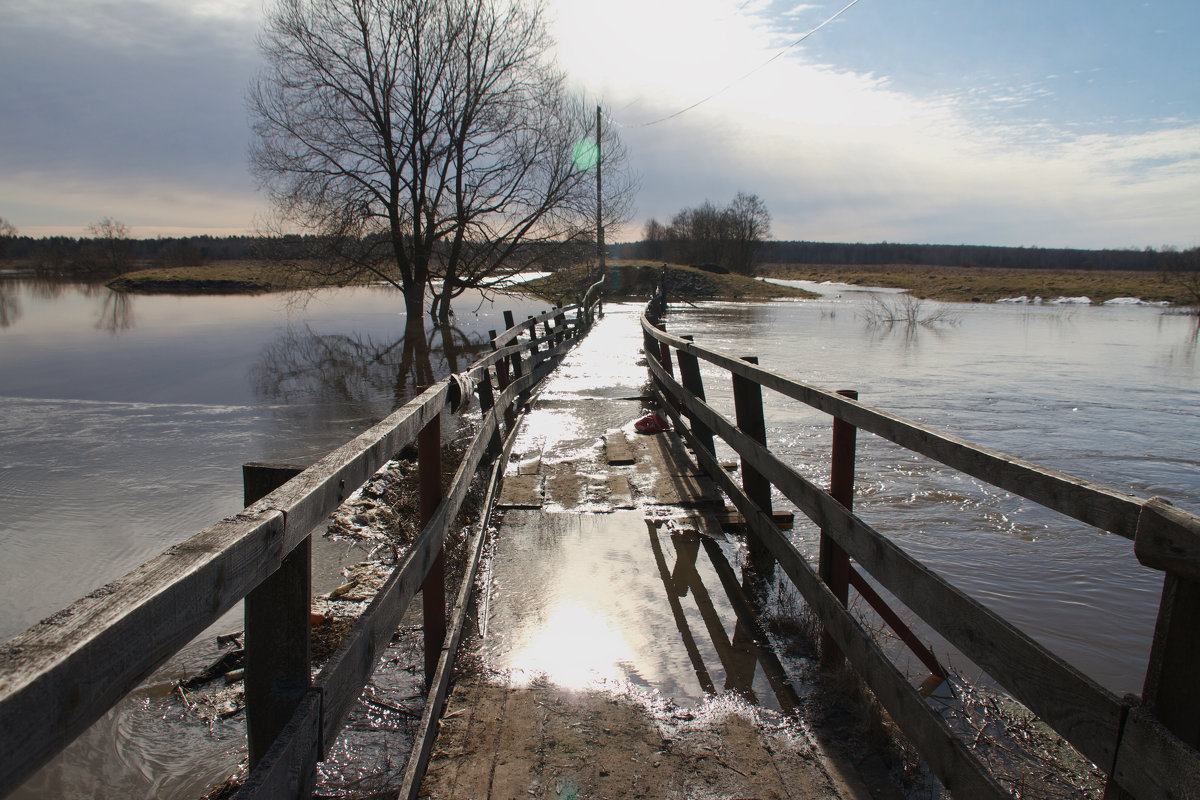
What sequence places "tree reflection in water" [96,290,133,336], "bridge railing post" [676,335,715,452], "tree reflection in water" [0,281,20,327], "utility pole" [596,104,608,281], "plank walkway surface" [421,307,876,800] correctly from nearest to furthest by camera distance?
"plank walkway surface" [421,307,876,800], "bridge railing post" [676,335,715,452], "utility pole" [596,104,608,281], "tree reflection in water" [96,290,133,336], "tree reflection in water" [0,281,20,327]

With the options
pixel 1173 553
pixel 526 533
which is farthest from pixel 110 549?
pixel 1173 553

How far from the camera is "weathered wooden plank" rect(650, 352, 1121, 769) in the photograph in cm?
163

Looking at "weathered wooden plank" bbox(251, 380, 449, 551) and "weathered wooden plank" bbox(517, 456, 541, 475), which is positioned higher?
"weathered wooden plank" bbox(251, 380, 449, 551)

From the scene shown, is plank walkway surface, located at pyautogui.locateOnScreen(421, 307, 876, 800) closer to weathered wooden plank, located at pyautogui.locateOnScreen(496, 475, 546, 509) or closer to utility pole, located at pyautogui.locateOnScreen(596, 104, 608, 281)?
weathered wooden plank, located at pyautogui.locateOnScreen(496, 475, 546, 509)

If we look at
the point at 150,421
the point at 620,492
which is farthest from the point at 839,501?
the point at 150,421

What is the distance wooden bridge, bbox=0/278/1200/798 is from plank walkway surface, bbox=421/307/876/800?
0.02 m

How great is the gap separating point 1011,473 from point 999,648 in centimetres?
47

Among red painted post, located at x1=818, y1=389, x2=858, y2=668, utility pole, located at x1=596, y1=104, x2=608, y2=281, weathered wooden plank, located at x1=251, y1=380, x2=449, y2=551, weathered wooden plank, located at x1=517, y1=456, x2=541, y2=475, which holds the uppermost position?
A: utility pole, located at x1=596, y1=104, x2=608, y2=281

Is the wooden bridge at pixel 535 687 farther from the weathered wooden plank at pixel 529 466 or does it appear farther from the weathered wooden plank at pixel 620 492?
the weathered wooden plank at pixel 529 466

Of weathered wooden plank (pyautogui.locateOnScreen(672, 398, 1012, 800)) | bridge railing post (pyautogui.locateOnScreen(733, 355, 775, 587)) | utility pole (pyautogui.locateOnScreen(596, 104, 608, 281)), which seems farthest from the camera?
utility pole (pyautogui.locateOnScreen(596, 104, 608, 281))

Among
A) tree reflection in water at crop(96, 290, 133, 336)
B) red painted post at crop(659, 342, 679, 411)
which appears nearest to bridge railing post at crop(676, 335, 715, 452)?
red painted post at crop(659, 342, 679, 411)

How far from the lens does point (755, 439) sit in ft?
15.2

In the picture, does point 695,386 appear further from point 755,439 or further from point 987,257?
point 987,257

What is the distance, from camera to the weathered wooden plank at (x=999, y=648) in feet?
5.36
